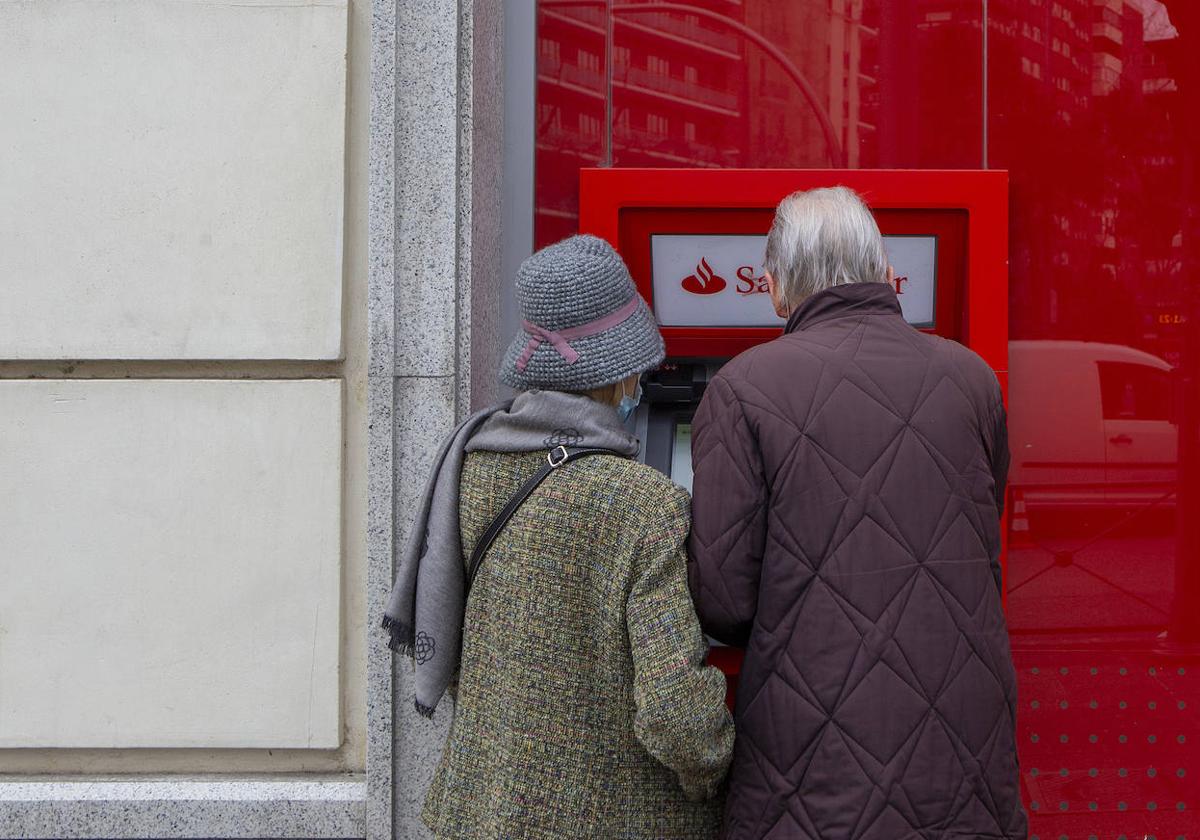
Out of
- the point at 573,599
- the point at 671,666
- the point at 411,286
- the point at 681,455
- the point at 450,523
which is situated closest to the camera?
the point at 671,666

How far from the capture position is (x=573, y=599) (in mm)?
1713

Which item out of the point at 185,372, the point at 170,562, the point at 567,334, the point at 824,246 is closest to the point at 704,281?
the point at 824,246

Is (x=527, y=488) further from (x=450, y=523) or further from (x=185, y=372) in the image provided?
(x=185, y=372)

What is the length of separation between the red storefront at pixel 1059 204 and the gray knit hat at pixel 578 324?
39.2 inches

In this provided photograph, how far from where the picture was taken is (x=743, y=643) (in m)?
1.79

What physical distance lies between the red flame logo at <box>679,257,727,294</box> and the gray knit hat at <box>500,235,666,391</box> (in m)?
0.57

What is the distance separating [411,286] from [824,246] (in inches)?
43.6

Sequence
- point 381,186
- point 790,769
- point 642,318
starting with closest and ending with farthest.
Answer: point 790,769 → point 642,318 → point 381,186

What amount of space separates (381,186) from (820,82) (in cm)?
105

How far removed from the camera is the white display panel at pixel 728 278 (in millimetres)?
2330

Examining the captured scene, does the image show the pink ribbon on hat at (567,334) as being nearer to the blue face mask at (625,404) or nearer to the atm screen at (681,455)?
the blue face mask at (625,404)

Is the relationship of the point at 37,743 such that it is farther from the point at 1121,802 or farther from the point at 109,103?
the point at 1121,802

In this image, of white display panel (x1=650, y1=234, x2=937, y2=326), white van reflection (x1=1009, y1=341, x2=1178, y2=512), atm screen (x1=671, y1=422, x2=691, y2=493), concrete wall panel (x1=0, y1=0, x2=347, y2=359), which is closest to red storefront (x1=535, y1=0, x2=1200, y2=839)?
white van reflection (x1=1009, y1=341, x2=1178, y2=512)

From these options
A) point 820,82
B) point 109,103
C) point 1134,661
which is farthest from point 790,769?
point 109,103
